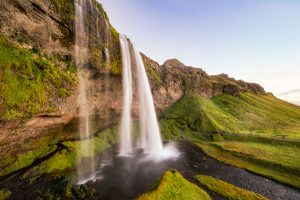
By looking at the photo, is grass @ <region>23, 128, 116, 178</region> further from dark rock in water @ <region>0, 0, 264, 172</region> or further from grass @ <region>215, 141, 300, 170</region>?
grass @ <region>215, 141, 300, 170</region>

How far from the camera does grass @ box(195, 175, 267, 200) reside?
24.0 meters

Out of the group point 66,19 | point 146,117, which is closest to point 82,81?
point 66,19

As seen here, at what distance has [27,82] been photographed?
95.6 feet

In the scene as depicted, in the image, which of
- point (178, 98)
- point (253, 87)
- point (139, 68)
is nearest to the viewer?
point (139, 68)

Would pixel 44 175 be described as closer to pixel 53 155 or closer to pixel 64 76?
pixel 53 155

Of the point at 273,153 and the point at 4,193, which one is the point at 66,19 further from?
the point at 273,153

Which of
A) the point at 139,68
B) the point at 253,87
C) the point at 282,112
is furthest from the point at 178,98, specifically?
the point at 253,87

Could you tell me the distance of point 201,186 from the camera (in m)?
27.1

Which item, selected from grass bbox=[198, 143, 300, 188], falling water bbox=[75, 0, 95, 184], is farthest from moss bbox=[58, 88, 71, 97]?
grass bbox=[198, 143, 300, 188]

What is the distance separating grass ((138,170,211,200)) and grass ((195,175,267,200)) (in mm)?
2729

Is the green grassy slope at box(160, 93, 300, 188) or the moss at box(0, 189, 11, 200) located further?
the green grassy slope at box(160, 93, 300, 188)

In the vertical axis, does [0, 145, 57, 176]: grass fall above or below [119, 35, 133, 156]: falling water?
below

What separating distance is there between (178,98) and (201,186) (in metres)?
64.4

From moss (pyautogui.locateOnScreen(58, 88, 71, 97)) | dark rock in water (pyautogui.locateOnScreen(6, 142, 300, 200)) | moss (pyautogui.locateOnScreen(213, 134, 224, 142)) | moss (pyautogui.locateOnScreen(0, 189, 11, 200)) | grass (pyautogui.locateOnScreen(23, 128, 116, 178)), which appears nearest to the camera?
moss (pyautogui.locateOnScreen(0, 189, 11, 200))
